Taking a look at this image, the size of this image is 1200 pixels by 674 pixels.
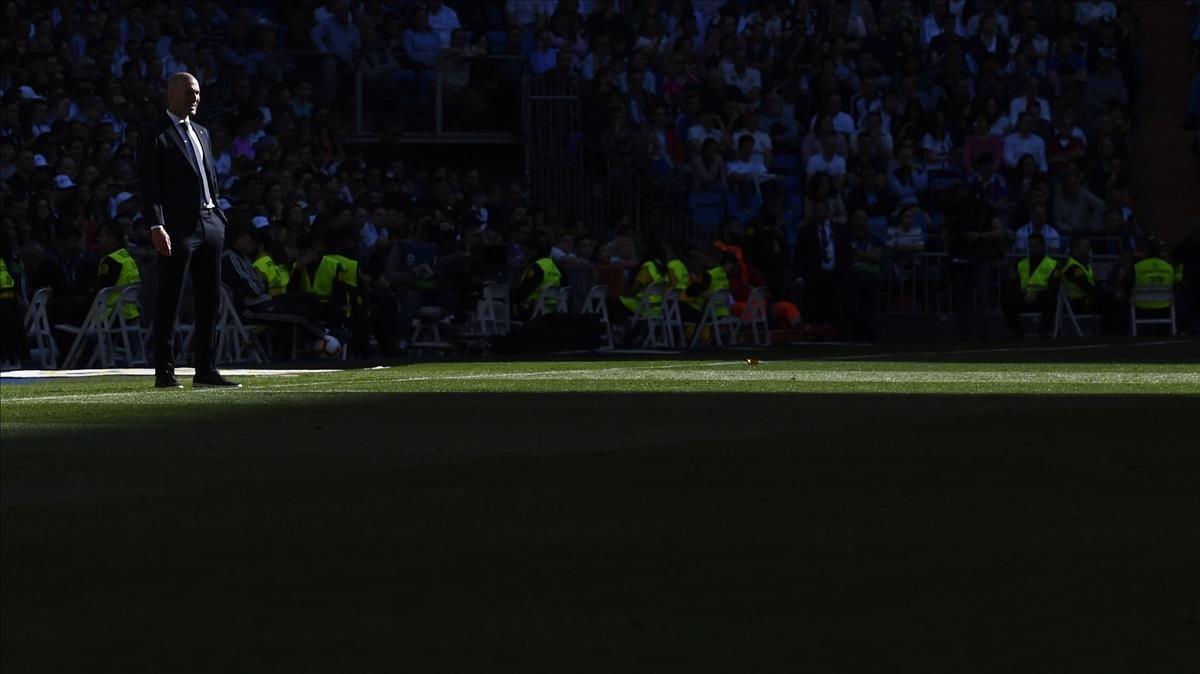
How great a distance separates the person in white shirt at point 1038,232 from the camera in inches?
1248

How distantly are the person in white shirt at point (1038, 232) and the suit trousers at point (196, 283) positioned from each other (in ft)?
57.2

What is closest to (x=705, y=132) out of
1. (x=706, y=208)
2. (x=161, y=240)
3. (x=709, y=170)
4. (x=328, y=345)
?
(x=709, y=170)

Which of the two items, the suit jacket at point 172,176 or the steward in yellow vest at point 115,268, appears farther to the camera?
the steward in yellow vest at point 115,268

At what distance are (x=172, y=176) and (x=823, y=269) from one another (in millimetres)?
15427

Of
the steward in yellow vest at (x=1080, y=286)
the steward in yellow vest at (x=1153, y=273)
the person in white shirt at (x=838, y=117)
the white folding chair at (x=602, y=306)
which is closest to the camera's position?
the white folding chair at (x=602, y=306)

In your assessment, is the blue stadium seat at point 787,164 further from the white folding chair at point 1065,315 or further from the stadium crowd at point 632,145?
the white folding chair at point 1065,315

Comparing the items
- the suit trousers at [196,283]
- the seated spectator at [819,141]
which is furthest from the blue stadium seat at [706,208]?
the suit trousers at [196,283]

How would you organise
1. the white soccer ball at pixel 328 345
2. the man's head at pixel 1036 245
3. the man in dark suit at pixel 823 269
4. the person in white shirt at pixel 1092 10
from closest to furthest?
1. the white soccer ball at pixel 328 345
2. the man in dark suit at pixel 823 269
3. the man's head at pixel 1036 245
4. the person in white shirt at pixel 1092 10

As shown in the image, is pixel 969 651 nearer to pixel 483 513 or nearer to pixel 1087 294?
pixel 483 513

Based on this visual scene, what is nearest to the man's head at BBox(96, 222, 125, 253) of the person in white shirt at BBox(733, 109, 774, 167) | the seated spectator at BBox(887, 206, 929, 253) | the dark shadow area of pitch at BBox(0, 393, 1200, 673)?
the person in white shirt at BBox(733, 109, 774, 167)

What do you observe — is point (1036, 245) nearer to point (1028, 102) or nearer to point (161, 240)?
point (1028, 102)

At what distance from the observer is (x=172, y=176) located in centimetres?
1580

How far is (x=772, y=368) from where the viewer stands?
2038 centimetres

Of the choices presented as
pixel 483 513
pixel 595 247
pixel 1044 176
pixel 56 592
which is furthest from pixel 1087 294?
pixel 56 592
